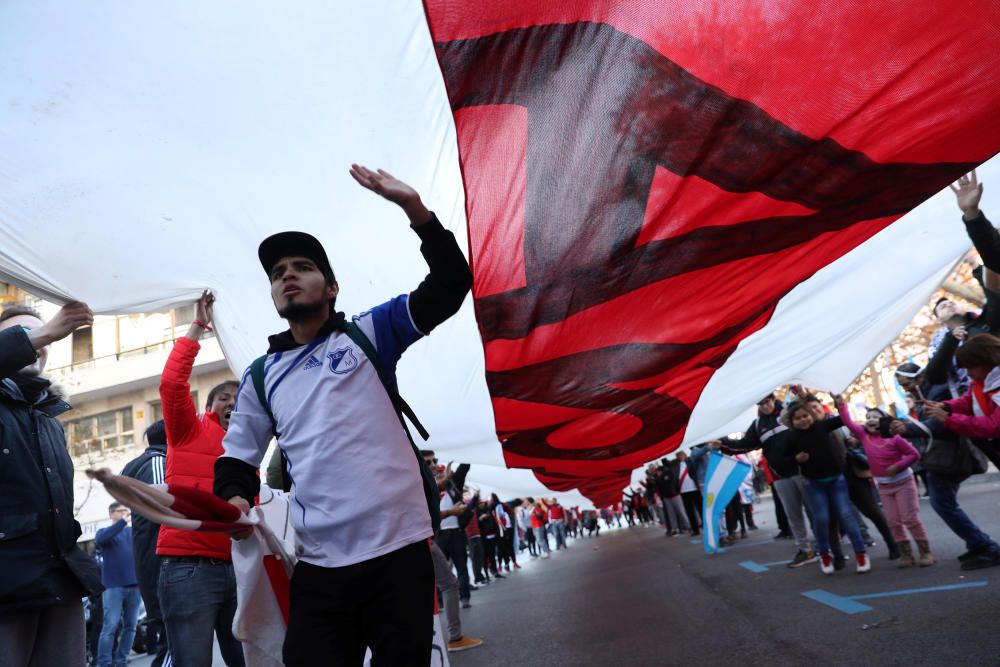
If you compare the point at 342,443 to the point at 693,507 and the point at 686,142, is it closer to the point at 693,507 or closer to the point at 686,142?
the point at 686,142

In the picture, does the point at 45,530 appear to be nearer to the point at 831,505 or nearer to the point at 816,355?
the point at 816,355

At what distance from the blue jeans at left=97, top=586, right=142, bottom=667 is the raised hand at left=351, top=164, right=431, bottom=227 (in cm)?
813

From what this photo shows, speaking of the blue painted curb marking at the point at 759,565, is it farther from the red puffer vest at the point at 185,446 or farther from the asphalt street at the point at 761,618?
the red puffer vest at the point at 185,446

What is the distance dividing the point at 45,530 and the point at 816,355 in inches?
215

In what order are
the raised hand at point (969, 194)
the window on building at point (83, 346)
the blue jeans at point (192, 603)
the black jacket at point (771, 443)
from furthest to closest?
the window on building at point (83, 346) → the black jacket at point (771, 443) → the raised hand at point (969, 194) → the blue jeans at point (192, 603)

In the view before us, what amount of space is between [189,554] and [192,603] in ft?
0.71

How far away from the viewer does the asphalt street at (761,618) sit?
148 inches

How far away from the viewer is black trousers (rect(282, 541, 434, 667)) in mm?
2008

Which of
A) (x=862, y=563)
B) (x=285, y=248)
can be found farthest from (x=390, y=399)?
(x=862, y=563)

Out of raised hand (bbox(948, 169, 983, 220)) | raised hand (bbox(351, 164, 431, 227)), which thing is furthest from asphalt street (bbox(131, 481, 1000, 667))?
raised hand (bbox(351, 164, 431, 227))

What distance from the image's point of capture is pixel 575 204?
10.5ft

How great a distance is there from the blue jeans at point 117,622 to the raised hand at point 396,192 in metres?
8.13

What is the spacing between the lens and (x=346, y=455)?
2.15 m

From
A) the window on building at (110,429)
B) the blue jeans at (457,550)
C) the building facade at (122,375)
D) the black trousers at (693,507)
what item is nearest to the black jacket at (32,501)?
the blue jeans at (457,550)
